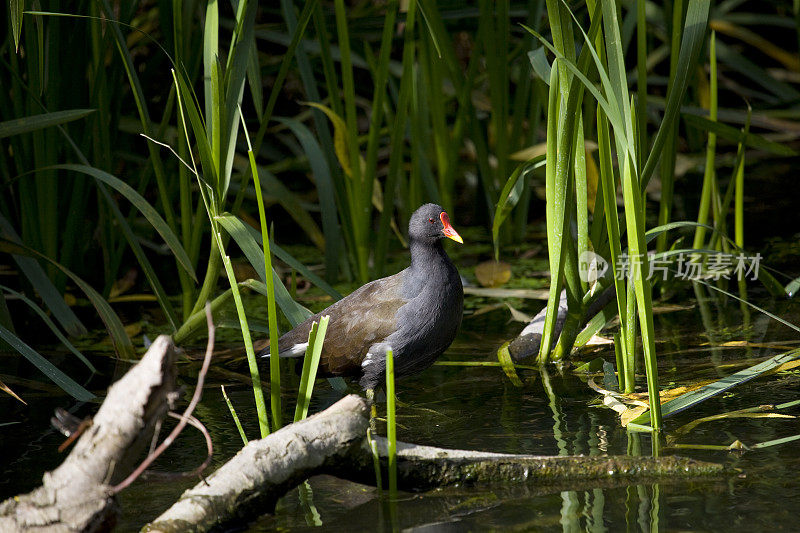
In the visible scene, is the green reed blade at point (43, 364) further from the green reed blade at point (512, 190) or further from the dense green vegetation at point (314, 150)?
the green reed blade at point (512, 190)

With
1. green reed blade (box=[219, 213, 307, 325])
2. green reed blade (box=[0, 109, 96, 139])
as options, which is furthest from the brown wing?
green reed blade (box=[0, 109, 96, 139])

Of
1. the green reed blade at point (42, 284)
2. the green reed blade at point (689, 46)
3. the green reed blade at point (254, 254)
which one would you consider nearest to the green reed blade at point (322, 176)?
the green reed blade at point (42, 284)

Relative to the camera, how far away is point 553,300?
8.30ft

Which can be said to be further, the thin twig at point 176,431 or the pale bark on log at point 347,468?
the pale bark on log at point 347,468

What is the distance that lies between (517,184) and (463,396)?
59 centimetres

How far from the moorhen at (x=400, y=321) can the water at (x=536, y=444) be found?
117mm

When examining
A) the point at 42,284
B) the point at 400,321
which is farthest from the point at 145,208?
the point at 400,321

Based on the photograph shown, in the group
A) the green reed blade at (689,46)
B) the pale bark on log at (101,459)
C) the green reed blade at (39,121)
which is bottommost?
the pale bark on log at (101,459)

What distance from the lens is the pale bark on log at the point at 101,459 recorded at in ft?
4.94

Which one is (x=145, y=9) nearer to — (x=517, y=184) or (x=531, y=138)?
(x=531, y=138)

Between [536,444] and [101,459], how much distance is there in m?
1.05

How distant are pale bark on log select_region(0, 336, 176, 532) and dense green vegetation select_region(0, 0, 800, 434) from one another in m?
0.44

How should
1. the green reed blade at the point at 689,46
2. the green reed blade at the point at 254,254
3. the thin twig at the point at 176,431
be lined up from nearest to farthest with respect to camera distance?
the thin twig at the point at 176,431 → the green reed blade at the point at 689,46 → the green reed blade at the point at 254,254

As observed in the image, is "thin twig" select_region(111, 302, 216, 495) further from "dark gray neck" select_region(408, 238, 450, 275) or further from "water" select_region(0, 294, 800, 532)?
"dark gray neck" select_region(408, 238, 450, 275)
